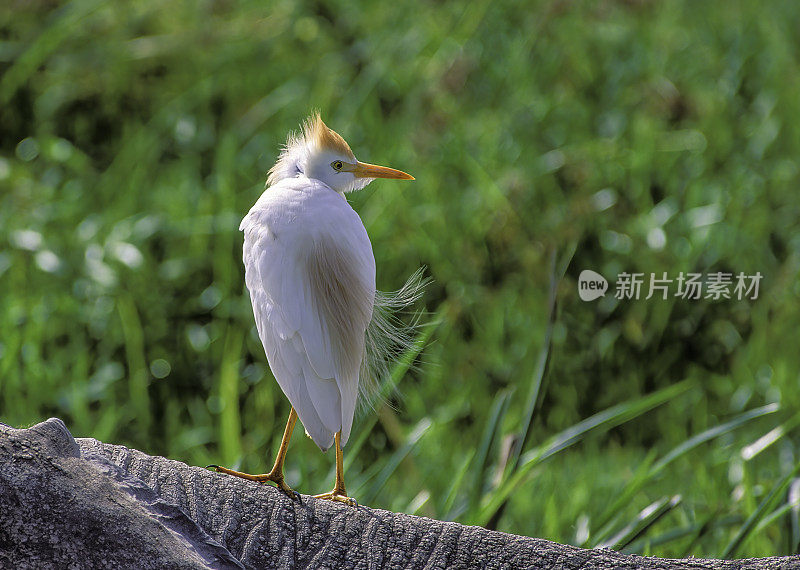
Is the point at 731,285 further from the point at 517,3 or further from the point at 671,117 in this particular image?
the point at 517,3

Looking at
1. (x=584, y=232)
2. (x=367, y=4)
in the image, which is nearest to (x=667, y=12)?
(x=367, y=4)

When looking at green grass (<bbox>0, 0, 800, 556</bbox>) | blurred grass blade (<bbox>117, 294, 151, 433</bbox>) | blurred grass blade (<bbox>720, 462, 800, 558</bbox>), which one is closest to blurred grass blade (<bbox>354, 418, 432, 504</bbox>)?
green grass (<bbox>0, 0, 800, 556</bbox>)

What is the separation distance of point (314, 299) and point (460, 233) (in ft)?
4.00

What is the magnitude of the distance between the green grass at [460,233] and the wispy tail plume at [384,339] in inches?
8.0

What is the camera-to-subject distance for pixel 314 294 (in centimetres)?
85

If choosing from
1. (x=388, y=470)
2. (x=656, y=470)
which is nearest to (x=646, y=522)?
(x=656, y=470)

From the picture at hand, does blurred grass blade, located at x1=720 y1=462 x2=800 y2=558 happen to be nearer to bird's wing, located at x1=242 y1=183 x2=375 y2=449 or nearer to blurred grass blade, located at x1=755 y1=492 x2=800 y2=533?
blurred grass blade, located at x1=755 y1=492 x2=800 y2=533

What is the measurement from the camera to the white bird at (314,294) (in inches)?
33.4

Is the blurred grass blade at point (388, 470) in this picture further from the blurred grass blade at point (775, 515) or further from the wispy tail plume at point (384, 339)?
the blurred grass blade at point (775, 515)

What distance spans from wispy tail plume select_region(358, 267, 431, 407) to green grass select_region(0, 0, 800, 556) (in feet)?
0.67

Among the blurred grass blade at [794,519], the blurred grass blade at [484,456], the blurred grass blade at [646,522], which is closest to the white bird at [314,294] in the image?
the blurred grass blade at [484,456]

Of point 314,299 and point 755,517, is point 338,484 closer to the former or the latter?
point 314,299

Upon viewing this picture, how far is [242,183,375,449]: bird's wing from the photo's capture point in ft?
2.78

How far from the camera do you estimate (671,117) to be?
2389 millimetres
